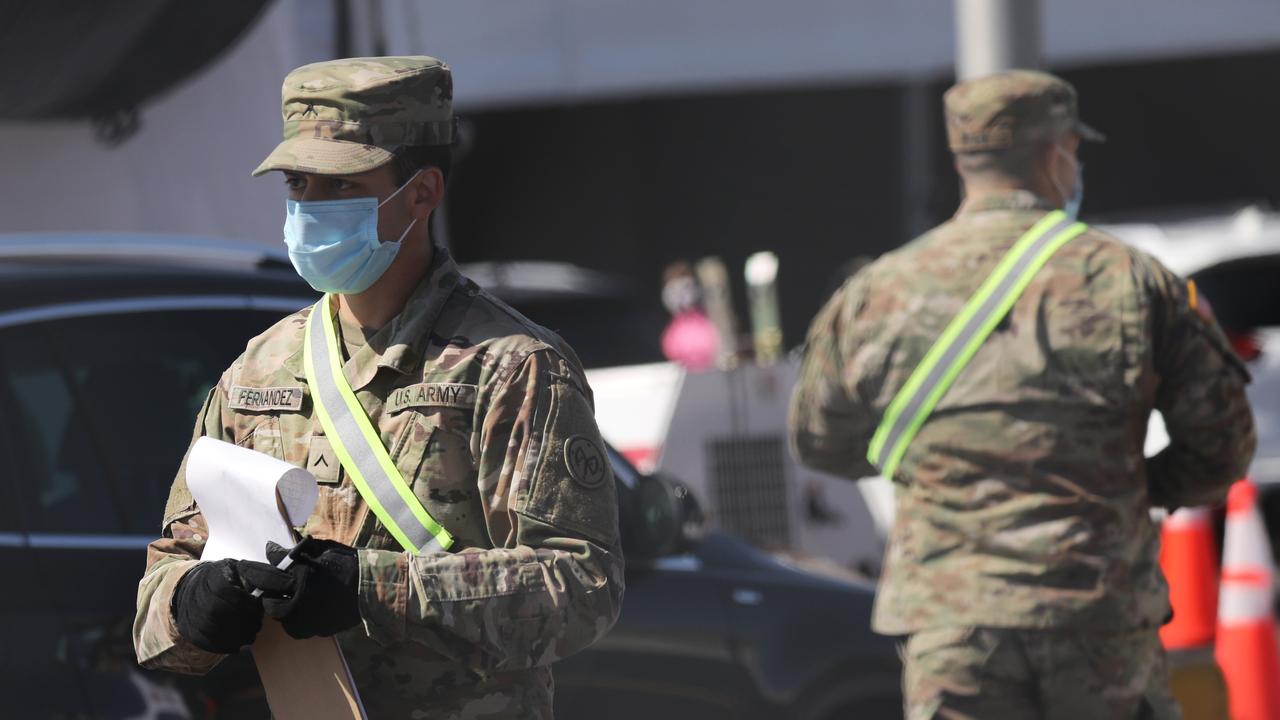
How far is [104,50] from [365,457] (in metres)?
4.49

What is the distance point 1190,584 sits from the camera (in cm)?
597

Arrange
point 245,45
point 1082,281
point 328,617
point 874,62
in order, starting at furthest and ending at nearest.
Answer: point 874,62, point 245,45, point 1082,281, point 328,617

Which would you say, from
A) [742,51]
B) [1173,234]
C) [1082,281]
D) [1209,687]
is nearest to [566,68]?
[742,51]

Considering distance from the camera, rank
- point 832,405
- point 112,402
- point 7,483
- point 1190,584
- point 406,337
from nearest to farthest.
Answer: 1. point 406,337
2. point 7,483
3. point 112,402
4. point 832,405
5. point 1190,584

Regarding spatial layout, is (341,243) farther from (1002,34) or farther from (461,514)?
(1002,34)

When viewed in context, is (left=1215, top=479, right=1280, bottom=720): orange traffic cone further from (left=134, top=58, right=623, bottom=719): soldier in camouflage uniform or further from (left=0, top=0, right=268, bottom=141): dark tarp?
(left=0, top=0, right=268, bottom=141): dark tarp

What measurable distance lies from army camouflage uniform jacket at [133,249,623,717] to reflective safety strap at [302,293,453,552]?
0.07 ft

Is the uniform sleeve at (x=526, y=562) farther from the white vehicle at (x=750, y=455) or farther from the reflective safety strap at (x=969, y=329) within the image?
the white vehicle at (x=750, y=455)

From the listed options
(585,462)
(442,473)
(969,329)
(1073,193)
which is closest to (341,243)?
(442,473)

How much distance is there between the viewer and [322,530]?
2432 millimetres

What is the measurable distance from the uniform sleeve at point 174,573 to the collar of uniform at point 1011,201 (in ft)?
5.33

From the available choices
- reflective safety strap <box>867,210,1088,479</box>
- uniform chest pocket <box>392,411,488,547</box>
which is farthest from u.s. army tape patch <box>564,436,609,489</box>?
reflective safety strap <box>867,210,1088,479</box>

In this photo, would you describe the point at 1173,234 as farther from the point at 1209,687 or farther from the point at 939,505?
the point at 939,505

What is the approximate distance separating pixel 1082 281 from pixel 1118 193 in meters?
16.4
